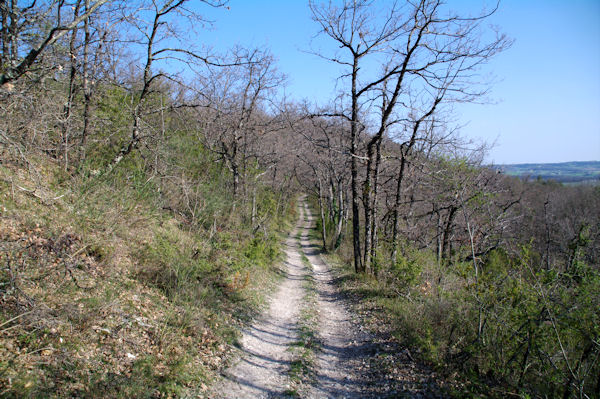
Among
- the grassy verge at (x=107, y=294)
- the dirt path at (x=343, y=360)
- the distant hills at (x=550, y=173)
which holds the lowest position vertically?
the dirt path at (x=343, y=360)

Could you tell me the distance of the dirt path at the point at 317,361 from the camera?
4.62 m

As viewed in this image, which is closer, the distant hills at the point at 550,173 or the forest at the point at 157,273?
the forest at the point at 157,273

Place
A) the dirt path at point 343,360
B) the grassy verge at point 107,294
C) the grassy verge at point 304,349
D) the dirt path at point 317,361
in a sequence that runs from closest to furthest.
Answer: the grassy verge at point 107,294 < the dirt path at point 317,361 < the dirt path at point 343,360 < the grassy verge at point 304,349

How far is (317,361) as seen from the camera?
5684 mm

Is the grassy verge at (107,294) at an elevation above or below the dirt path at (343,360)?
above

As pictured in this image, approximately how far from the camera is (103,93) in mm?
8164

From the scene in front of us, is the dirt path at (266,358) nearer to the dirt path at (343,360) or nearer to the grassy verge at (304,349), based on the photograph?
the grassy verge at (304,349)

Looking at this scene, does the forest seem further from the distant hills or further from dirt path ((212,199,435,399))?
the distant hills

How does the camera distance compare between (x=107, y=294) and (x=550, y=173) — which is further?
(x=550, y=173)

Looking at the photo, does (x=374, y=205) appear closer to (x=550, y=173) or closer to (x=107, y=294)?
(x=107, y=294)

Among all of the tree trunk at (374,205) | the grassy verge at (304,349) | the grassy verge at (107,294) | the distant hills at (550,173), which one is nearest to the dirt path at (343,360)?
the grassy verge at (304,349)

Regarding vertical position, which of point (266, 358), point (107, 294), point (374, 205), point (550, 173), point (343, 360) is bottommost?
point (343, 360)

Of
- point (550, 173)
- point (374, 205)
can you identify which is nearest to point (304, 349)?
point (374, 205)

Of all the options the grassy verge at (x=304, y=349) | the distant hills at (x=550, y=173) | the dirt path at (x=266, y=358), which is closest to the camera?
the dirt path at (x=266, y=358)
